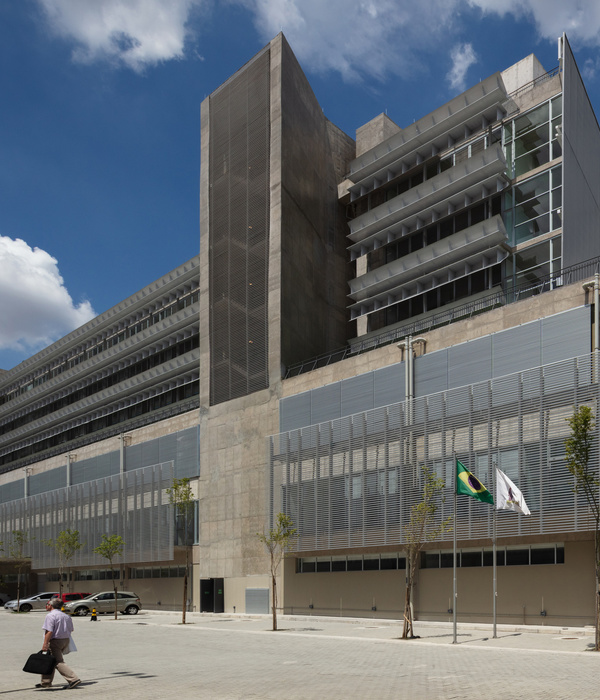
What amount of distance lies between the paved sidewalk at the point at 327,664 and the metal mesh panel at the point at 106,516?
2445 centimetres

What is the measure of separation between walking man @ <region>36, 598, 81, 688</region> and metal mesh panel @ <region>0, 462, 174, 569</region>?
137 ft

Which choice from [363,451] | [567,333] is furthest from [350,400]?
[567,333]

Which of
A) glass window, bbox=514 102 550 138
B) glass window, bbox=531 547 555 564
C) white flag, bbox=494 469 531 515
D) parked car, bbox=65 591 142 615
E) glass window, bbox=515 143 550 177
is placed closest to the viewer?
white flag, bbox=494 469 531 515

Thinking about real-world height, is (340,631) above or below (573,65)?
below

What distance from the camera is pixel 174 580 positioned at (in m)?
61.2

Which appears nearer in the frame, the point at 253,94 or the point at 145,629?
the point at 145,629

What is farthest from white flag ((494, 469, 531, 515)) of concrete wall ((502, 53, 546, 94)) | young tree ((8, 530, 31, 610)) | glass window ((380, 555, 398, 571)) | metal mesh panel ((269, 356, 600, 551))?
young tree ((8, 530, 31, 610))

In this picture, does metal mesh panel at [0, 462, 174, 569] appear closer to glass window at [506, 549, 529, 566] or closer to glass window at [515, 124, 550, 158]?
glass window at [506, 549, 529, 566]

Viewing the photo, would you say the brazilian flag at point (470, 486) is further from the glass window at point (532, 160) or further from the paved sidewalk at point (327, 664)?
the glass window at point (532, 160)

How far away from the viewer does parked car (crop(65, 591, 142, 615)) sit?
55438 mm

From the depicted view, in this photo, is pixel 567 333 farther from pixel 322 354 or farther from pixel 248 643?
pixel 322 354

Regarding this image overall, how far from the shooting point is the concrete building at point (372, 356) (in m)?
36.0

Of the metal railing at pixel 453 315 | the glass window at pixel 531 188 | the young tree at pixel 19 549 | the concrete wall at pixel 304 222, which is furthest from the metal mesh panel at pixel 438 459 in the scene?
the young tree at pixel 19 549

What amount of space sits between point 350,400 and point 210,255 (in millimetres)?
19188
